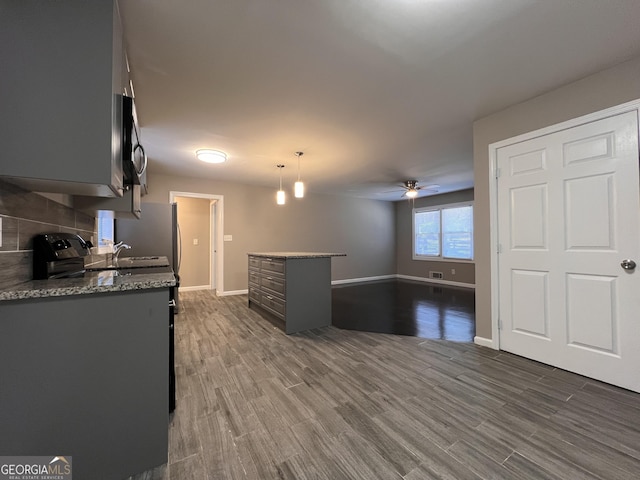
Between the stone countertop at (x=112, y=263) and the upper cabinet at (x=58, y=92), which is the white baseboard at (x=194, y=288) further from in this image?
Result: the upper cabinet at (x=58, y=92)

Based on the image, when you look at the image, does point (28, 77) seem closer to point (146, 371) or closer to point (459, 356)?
point (146, 371)

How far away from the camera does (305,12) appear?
1489mm

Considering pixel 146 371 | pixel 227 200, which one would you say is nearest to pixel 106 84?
pixel 146 371

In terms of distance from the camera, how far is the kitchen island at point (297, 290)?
10.6 ft

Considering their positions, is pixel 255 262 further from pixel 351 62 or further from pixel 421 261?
pixel 421 261

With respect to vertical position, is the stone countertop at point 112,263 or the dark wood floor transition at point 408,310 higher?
the stone countertop at point 112,263

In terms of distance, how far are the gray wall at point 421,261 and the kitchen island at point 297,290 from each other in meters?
4.65

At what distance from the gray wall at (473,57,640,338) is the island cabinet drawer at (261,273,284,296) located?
91.0 inches

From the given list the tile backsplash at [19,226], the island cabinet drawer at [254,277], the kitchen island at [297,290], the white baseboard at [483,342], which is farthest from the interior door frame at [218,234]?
the white baseboard at [483,342]

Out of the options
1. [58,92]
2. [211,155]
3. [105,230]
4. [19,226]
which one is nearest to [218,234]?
[211,155]

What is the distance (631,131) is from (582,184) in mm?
436

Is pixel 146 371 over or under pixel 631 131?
under

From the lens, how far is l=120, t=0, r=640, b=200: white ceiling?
4.90 ft

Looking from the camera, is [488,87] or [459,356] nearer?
[488,87]
